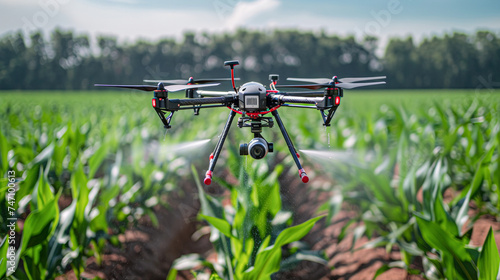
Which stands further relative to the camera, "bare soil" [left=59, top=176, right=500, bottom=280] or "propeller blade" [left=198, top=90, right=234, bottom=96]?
"bare soil" [left=59, top=176, right=500, bottom=280]

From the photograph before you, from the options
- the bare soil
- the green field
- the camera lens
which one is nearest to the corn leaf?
the green field

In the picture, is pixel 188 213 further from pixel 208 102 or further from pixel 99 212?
pixel 208 102

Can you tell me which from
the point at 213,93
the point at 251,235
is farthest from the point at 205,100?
the point at 251,235

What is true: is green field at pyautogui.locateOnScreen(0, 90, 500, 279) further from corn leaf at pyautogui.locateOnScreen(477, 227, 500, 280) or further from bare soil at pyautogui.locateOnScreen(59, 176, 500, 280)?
bare soil at pyautogui.locateOnScreen(59, 176, 500, 280)

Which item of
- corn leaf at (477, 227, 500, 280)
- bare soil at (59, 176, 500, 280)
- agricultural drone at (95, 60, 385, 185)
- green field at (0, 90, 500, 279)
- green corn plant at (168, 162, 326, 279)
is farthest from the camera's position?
bare soil at (59, 176, 500, 280)

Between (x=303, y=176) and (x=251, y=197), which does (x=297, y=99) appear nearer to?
(x=303, y=176)

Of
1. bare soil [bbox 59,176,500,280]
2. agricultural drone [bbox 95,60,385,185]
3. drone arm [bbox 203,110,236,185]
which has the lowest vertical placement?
bare soil [bbox 59,176,500,280]

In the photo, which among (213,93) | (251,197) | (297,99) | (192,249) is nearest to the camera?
(297,99)

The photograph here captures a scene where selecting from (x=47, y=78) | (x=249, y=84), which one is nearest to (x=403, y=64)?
(x=249, y=84)

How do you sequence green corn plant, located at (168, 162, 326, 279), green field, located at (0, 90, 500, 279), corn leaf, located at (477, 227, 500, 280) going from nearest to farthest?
green corn plant, located at (168, 162, 326, 279) → green field, located at (0, 90, 500, 279) → corn leaf, located at (477, 227, 500, 280)
